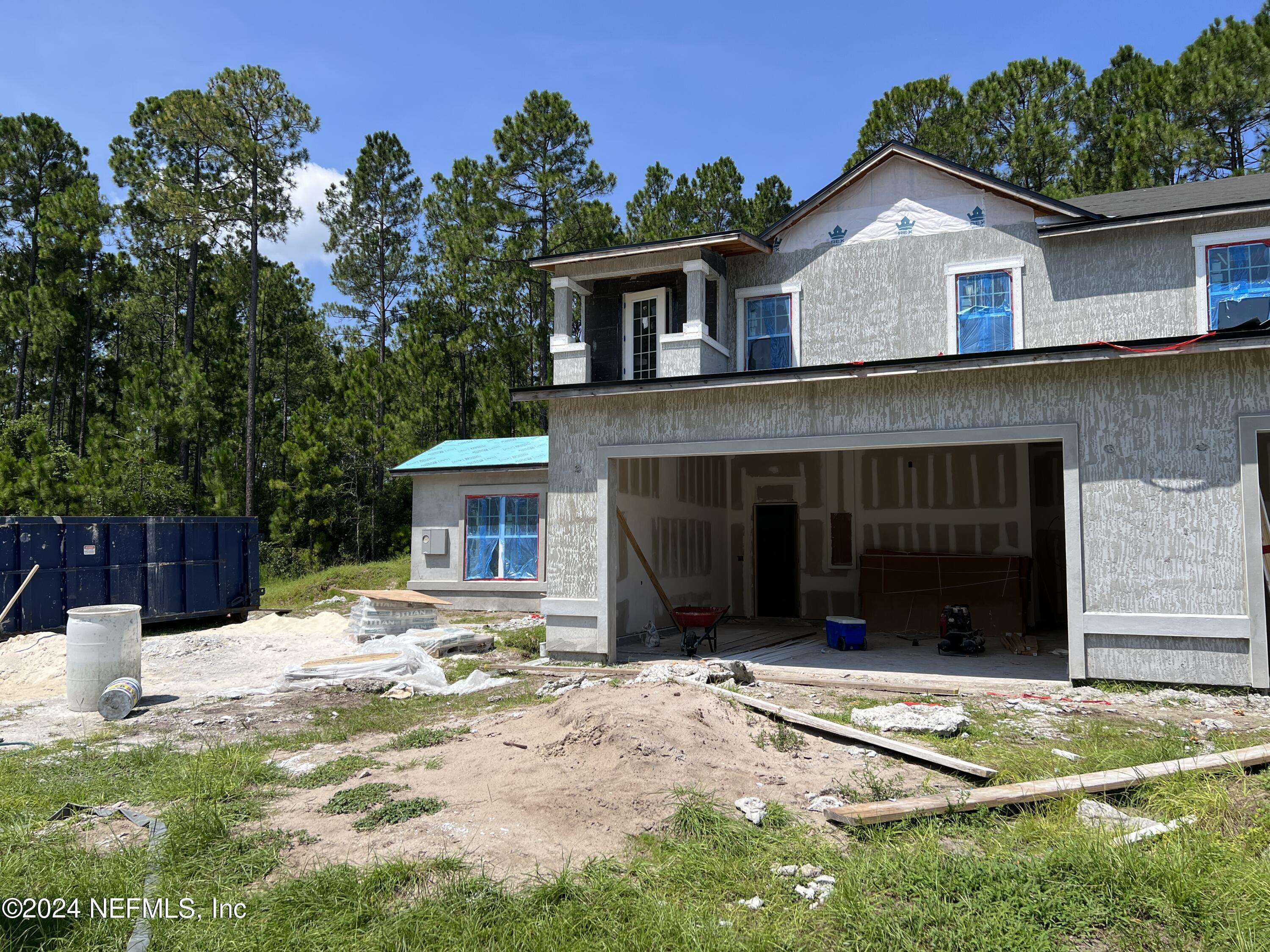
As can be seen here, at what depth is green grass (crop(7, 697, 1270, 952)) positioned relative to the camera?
13.8ft

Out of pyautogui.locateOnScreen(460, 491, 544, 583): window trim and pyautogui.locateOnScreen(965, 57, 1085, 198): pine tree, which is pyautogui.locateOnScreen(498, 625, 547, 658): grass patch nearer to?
pyautogui.locateOnScreen(460, 491, 544, 583): window trim

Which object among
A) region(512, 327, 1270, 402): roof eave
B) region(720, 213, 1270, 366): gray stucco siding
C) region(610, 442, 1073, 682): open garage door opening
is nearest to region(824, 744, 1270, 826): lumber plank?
region(512, 327, 1270, 402): roof eave

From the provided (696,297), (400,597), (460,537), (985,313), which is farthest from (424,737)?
(460,537)

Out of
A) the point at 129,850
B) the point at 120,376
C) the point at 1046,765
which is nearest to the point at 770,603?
the point at 1046,765

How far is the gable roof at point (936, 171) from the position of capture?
1316 centimetres

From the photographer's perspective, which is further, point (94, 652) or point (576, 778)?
point (94, 652)

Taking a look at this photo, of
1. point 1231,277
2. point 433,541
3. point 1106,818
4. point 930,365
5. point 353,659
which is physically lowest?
point 353,659

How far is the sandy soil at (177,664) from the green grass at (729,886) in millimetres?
4420

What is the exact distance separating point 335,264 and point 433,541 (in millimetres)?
21091

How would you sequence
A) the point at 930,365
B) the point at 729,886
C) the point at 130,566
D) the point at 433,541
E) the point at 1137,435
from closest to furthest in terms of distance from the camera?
the point at 729,886 → the point at 1137,435 → the point at 930,365 → the point at 130,566 → the point at 433,541

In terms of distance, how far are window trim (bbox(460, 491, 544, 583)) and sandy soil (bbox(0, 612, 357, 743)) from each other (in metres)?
3.45

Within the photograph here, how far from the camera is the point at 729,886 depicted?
482 cm

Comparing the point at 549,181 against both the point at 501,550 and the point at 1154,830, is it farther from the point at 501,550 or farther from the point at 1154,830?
the point at 1154,830

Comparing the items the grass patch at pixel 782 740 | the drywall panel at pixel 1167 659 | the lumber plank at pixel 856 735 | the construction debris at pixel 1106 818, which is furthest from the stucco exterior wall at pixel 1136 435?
the construction debris at pixel 1106 818
